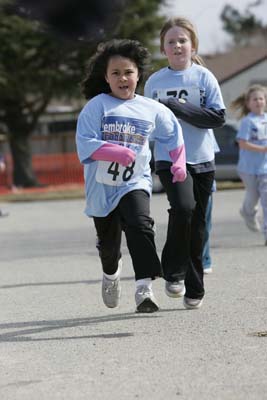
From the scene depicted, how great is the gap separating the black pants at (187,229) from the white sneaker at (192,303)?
0.03 m

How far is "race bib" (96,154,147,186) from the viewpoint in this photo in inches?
261

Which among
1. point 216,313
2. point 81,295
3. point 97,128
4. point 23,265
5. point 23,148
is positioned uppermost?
point 97,128

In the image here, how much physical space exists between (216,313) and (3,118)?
3505 cm

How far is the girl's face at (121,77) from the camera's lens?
6.70 meters

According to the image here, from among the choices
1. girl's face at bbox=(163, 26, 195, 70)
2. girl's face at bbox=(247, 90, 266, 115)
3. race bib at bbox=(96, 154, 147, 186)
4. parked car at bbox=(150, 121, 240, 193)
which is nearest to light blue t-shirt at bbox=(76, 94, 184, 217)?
race bib at bbox=(96, 154, 147, 186)

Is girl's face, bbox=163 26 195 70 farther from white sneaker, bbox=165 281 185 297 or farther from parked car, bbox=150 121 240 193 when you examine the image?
parked car, bbox=150 121 240 193

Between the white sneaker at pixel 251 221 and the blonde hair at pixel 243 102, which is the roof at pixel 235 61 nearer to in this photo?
the white sneaker at pixel 251 221

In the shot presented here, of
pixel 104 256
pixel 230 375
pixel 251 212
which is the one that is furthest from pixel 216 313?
pixel 251 212

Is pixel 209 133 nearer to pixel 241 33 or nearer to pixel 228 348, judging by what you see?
pixel 228 348

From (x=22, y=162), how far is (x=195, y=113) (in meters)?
34.0

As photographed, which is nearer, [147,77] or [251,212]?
[147,77]

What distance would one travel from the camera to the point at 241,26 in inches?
3853

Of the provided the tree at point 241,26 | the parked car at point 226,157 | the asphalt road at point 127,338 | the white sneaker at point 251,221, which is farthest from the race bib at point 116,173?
the tree at point 241,26

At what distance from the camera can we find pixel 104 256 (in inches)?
273
